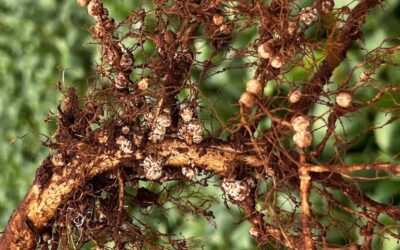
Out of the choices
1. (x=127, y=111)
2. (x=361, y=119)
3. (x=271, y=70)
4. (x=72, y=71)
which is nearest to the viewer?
(x=271, y=70)

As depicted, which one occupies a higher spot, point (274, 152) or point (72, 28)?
point (72, 28)

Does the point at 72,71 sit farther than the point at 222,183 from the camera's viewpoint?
Yes

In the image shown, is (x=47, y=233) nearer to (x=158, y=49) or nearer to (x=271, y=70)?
(x=158, y=49)

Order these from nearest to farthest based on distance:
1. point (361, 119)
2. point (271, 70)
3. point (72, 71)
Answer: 1. point (271, 70)
2. point (361, 119)
3. point (72, 71)

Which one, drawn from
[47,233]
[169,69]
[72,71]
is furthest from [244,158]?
[72,71]

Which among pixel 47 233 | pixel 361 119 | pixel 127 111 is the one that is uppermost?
pixel 361 119

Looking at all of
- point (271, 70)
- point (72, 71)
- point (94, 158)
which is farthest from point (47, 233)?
point (72, 71)
